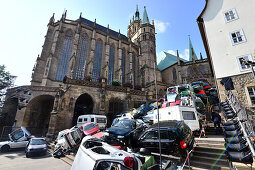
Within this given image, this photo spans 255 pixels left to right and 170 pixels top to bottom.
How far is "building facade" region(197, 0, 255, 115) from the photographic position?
895 centimetres

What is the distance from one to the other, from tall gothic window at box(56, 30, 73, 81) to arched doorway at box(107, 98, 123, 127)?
42.5 feet

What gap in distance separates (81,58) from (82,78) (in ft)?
17.4

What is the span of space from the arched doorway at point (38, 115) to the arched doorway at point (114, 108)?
10.1 m

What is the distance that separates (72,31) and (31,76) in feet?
43.4

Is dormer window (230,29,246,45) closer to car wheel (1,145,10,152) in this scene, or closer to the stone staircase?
the stone staircase

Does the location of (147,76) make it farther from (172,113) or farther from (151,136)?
(151,136)

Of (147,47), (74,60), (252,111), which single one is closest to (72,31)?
(74,60)

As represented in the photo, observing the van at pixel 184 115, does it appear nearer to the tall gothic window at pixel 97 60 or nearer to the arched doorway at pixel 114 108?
the arched doorway at pixel 114 108

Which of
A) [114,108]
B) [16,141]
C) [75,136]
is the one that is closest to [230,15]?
[114,108]

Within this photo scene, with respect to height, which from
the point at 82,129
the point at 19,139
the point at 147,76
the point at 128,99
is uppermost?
the point at 147,76

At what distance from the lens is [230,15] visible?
11070mm

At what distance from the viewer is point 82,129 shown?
27.4ft

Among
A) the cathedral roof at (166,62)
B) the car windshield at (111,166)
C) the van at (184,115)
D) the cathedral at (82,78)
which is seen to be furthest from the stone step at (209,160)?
the cathedral roof at (166,62)

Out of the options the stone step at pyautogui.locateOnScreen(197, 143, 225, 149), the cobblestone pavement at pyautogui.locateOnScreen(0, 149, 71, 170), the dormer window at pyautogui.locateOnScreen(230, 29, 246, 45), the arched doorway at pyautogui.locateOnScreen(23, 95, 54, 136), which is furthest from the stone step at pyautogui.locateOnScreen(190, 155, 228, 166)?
the arched doorway at pyautogui.locateOnScreen(23, 95, 54, 136)
